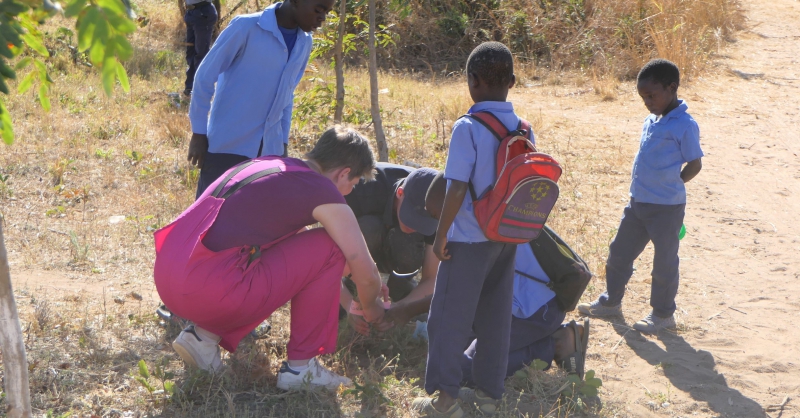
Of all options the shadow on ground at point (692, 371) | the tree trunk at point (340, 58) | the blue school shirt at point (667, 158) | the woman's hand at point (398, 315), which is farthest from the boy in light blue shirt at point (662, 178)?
the tree trunk at point (340, 58)

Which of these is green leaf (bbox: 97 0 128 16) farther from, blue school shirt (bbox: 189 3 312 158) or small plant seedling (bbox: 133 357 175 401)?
blue school shirt (bbox: 189 3 312 158)

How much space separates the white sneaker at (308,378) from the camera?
10.0 feet

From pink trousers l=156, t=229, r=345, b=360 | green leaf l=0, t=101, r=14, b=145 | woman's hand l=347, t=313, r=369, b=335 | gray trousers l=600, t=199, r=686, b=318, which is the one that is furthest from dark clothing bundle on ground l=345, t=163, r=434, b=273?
green leaf l=0, t=101, r=14, b=145

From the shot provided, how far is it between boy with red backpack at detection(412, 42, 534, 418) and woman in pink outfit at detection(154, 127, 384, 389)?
0.36 metres

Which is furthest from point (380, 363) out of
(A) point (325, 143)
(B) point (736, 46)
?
(B) point (736, 46)

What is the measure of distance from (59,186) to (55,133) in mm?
1184

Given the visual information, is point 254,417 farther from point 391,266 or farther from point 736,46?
point 736,46

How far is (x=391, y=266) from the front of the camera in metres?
3.80

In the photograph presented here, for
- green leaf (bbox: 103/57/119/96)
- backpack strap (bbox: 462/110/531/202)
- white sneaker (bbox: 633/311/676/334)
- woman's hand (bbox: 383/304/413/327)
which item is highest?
green leaf (bbox: 103/57/119/96)

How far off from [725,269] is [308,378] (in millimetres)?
3119

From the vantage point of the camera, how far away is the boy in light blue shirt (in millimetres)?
3812

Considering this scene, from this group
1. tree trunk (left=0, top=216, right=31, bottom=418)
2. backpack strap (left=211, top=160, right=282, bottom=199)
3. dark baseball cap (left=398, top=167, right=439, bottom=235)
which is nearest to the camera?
tree trunk (left=0, top=216, right=31, bottom=418)

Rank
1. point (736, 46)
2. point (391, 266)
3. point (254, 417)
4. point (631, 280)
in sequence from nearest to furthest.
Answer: point (254, 417) < point (391, 266) < point (631, 280) < point (736, 46)

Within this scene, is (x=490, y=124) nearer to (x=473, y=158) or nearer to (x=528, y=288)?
(x=473, y=158)
